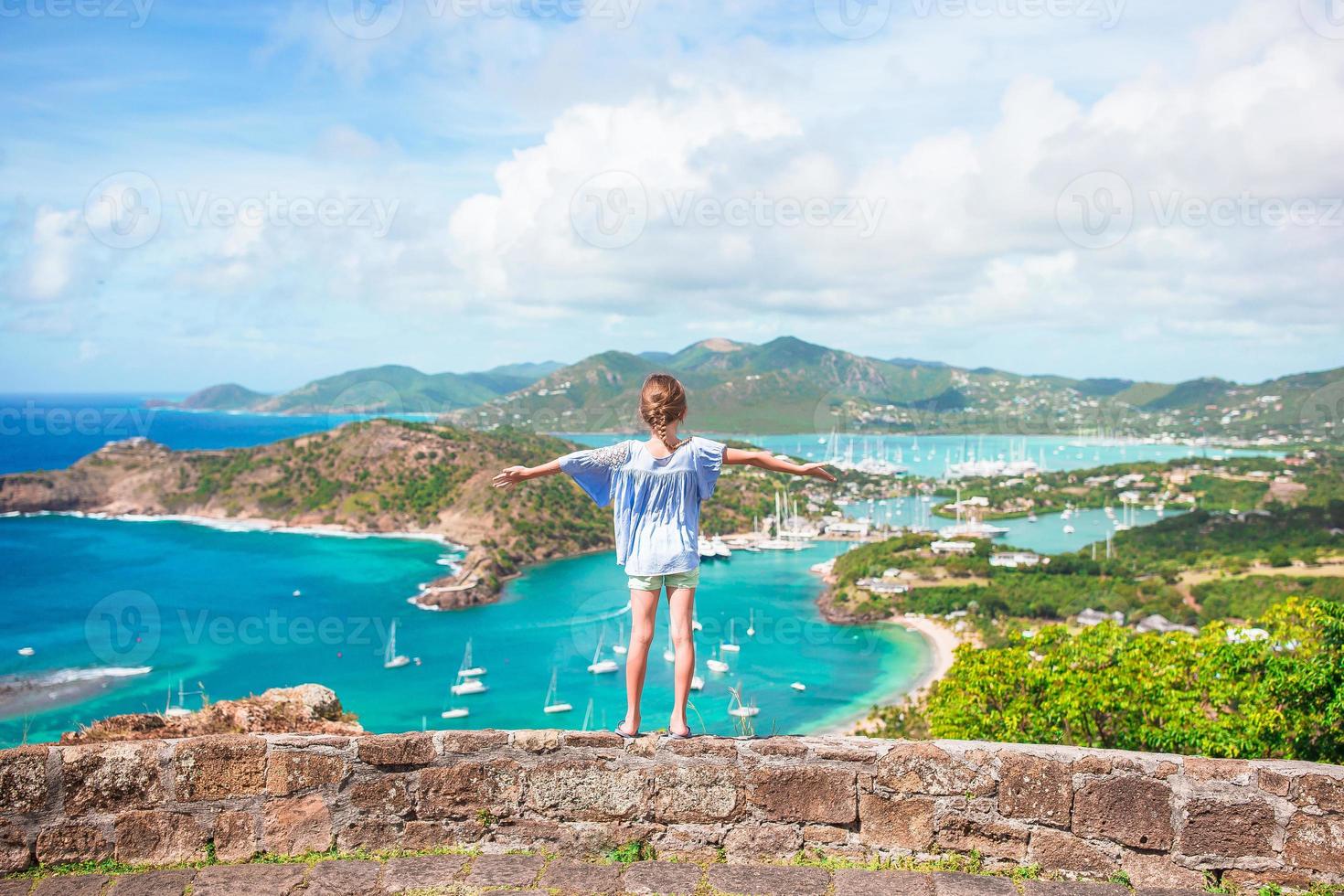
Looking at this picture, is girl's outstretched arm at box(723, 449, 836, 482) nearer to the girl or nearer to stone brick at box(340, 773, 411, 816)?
the girl

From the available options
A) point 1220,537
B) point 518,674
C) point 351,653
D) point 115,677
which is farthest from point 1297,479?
point 115,677

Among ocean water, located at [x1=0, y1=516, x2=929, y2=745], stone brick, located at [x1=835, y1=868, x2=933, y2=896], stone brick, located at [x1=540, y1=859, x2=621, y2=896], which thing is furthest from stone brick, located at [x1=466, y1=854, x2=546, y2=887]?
ocean water, located at [x1=0, y1=516, x2=929, y2=745]

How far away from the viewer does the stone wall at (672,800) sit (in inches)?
163

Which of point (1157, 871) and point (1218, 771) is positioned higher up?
point (1218, 771)

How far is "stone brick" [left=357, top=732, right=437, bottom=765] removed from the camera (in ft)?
14.4

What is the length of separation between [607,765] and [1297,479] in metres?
130

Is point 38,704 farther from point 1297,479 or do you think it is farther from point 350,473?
point 1297,479

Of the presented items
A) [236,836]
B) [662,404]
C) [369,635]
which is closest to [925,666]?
[369,635]

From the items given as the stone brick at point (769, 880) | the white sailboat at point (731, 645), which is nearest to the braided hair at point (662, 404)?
the stone brick at point (769, 880)

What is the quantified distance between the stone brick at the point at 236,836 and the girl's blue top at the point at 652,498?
2154 millimetres

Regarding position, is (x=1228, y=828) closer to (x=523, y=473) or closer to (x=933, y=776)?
(x=933, y=776)

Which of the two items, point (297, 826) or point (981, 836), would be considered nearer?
point (981, 836)

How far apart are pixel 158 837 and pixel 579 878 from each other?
2.04 m

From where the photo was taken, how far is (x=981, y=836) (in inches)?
166
